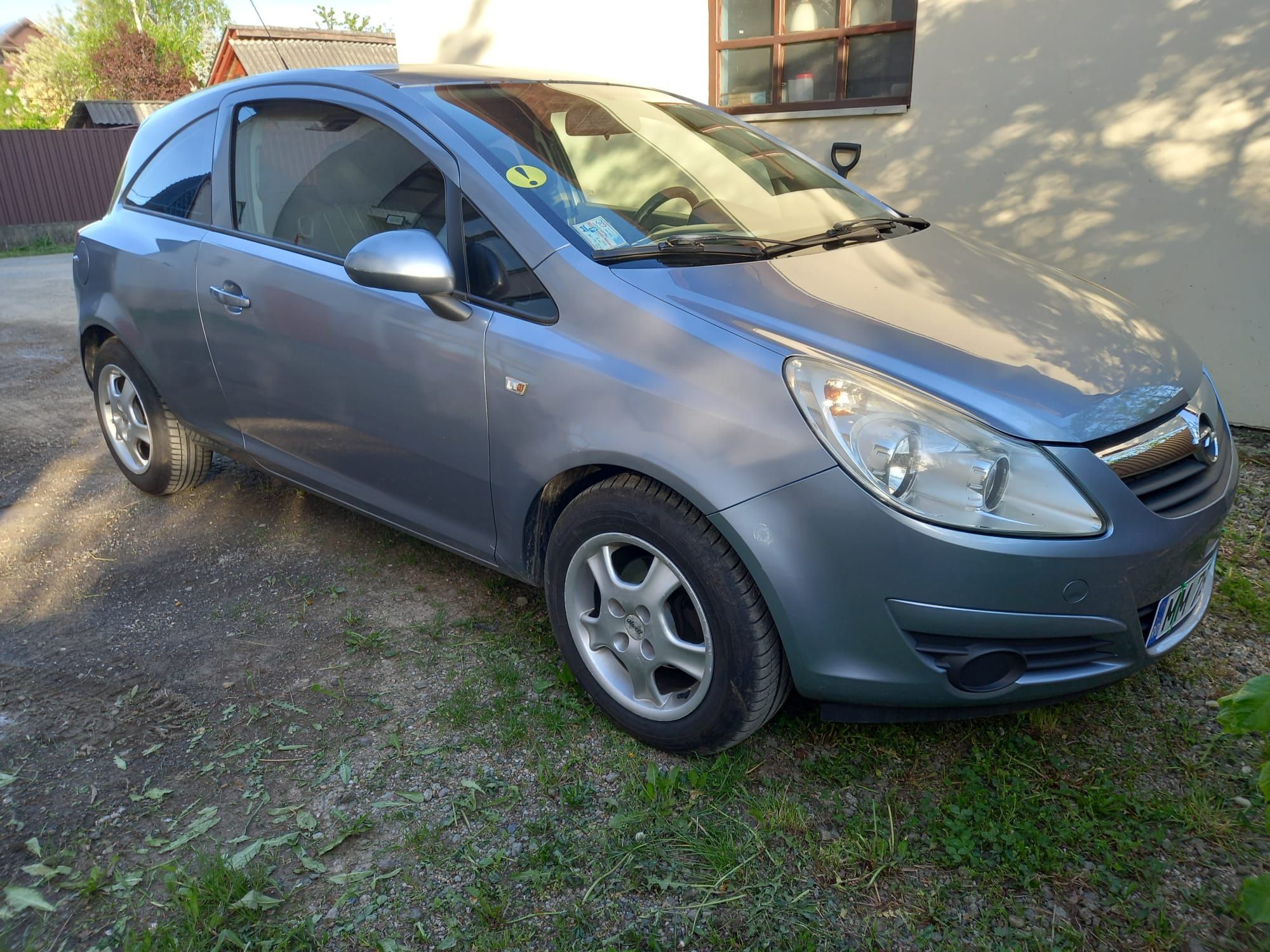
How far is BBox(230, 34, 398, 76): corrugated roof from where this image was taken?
75.5ft

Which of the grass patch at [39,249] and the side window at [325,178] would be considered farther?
the grass patch at [39,249]

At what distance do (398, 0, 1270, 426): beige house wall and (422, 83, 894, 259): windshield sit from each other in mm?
2194

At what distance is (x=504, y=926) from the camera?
6.79 feet

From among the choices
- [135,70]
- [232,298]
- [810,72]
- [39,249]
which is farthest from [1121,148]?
[135,70]

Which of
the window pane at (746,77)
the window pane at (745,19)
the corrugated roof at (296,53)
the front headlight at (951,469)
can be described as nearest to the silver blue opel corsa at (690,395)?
the front headlight at (951,469)

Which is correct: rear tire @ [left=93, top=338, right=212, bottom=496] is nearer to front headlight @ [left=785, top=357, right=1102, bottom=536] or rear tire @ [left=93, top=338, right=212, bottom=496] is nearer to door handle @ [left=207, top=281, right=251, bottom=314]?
door handle @ [left=207, top=281, right=251, bottom=314]

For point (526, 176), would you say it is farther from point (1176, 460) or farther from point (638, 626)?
point (1176, 460)

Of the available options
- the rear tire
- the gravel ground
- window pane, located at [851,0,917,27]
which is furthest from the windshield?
window pane, located at [851,0,917,27]

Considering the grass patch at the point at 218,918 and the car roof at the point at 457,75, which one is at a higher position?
the car roof at the point at 457,75

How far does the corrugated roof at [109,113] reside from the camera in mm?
27594

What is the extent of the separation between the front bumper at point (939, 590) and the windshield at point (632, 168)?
1.00m

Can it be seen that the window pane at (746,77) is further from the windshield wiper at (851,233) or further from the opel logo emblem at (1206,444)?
the opel logo emblem at (1206,444)

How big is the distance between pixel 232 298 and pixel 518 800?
6.48 feet

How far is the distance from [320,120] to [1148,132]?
158 inches
